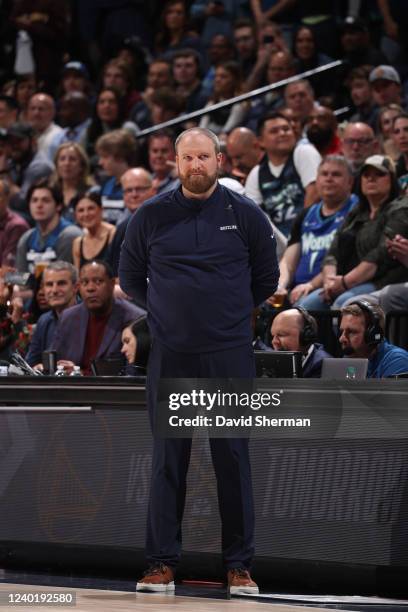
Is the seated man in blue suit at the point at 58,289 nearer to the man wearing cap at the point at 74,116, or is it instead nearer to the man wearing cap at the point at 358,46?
the man wearing cap at the point at 74,116

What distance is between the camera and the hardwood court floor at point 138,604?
4.64 meters

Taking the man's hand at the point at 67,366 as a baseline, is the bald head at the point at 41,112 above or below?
above

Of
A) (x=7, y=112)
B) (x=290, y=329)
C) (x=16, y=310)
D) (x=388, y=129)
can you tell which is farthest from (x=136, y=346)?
(x=7, y=112)

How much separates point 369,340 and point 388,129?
12.1ft

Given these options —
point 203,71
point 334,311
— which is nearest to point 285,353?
point 334,311

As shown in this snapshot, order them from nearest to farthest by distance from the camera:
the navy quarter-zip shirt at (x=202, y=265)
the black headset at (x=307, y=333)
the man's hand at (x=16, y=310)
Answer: the navy quarter-zip shirt at (x=202, y=265)
the black headset at (x=307, y=333)
the man's hand at (x=16, y=310)

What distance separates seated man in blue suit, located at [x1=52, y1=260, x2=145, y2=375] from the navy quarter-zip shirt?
258 centimetres

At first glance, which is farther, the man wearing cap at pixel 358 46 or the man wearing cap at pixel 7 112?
the man wearing cap at pixel 7 112

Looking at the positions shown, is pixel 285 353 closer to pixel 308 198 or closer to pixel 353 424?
pixel 353 424

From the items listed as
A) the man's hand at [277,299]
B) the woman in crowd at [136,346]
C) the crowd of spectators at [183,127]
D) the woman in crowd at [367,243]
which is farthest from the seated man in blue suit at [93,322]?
the woman in crowd at [367,243]

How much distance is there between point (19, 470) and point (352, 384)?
1556 millimetres

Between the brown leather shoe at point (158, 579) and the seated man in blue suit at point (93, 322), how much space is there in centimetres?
A: 275

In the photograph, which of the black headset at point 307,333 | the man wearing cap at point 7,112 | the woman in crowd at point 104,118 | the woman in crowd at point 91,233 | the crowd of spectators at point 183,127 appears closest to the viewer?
the black headset at point 307,333

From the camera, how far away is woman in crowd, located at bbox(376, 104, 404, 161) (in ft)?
30.8
